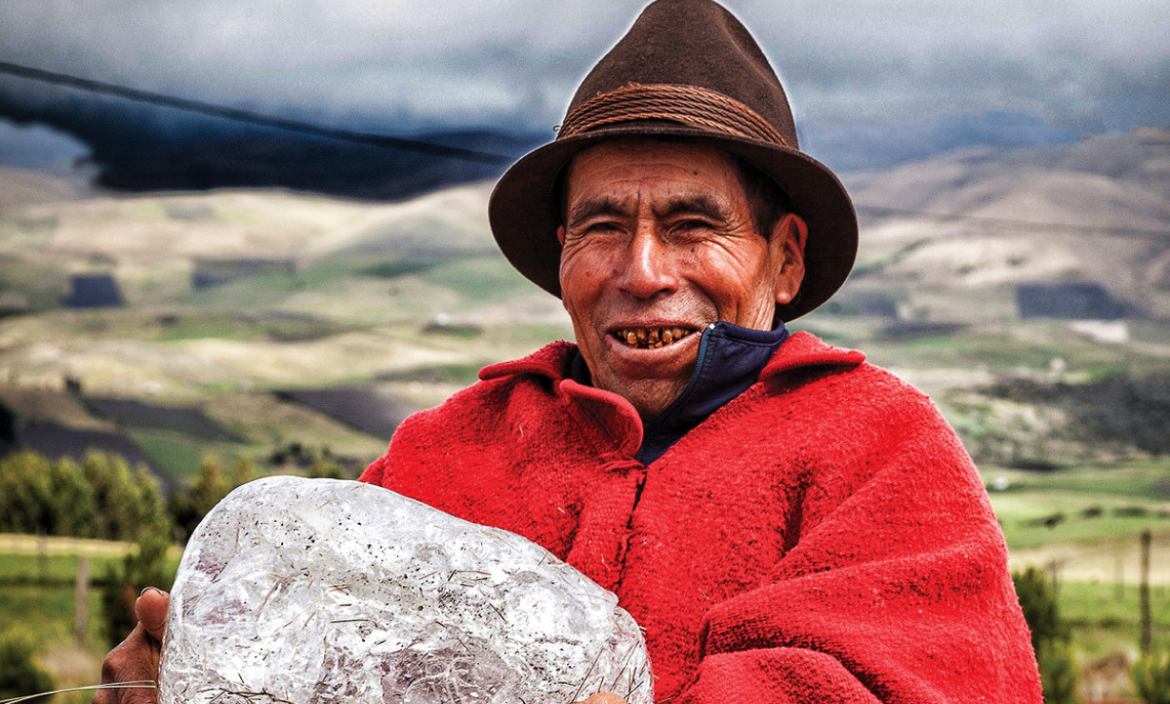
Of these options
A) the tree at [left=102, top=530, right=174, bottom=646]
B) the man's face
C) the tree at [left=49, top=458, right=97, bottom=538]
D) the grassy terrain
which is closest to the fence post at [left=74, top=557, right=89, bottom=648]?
the grassy terrain

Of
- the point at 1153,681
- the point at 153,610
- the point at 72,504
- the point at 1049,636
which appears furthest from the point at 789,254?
the point at 72,504

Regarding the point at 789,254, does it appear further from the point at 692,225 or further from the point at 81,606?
the point at 81,606

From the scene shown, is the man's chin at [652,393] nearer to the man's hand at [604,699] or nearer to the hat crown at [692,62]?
the hat crown at [692,62]

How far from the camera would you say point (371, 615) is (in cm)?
163

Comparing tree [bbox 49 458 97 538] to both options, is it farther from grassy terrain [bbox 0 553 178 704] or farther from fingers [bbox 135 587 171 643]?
fingers [bbox 135 587 171 643]

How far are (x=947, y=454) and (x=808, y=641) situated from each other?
0.51 meters

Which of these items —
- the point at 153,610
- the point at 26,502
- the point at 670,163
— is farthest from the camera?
the point at 26,502

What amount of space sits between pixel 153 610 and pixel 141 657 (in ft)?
0.47

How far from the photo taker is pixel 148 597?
191 cm

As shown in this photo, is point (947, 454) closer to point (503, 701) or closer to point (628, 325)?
point (628, 325)

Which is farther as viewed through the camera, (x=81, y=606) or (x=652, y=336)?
(x=81, y=606)

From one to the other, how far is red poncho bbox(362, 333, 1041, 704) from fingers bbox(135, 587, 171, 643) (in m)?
0.69

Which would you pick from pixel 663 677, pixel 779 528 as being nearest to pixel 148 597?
pixel 663 677

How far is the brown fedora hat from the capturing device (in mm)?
2215
